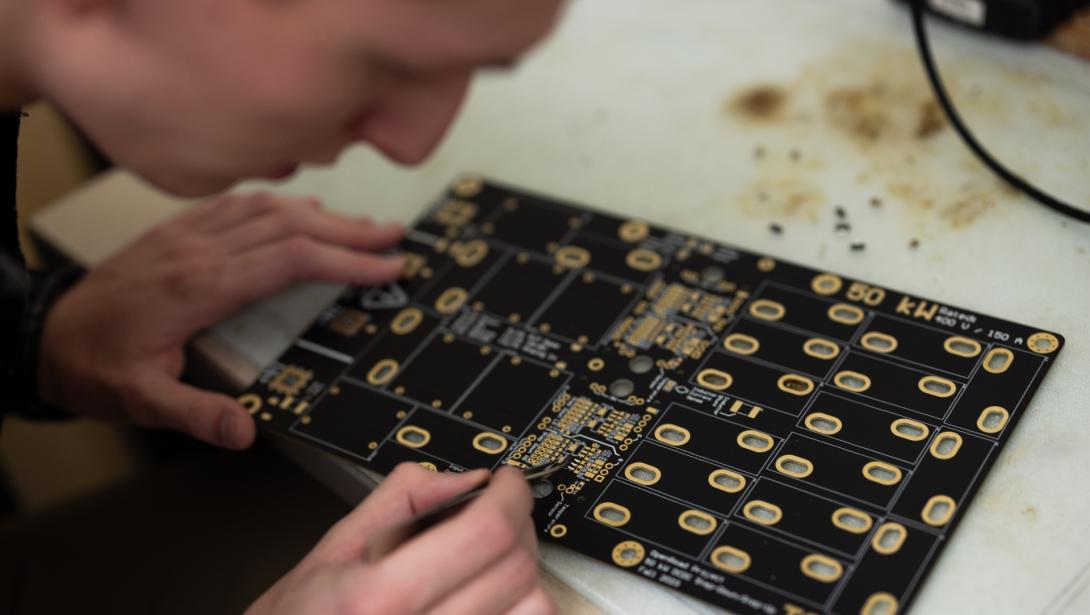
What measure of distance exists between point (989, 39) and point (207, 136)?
807mm

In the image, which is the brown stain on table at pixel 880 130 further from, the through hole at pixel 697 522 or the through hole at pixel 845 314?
the through hole at pixel 697 522

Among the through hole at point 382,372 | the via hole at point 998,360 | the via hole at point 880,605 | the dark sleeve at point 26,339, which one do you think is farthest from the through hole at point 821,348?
the dark sleeve at point 26,339

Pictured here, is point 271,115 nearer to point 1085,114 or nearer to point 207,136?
point 207,136

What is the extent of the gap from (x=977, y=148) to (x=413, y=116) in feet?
1.84

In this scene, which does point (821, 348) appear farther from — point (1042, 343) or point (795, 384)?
point (1042, 343)

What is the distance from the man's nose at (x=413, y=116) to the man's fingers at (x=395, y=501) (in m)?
0.22

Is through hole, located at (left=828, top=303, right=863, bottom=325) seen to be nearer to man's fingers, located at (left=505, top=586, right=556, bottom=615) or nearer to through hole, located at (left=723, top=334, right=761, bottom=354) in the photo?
through hole, located at (left=723, top=334, right=761, bottom=354)

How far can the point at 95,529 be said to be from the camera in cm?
110

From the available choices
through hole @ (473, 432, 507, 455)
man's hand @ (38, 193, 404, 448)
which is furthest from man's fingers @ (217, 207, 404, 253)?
through hole @ (473, 432, 507, 455)

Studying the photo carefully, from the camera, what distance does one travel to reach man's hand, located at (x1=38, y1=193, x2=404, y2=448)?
0.96 m

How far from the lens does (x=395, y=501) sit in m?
0.74

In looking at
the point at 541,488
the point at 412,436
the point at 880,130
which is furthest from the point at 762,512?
the point at 880,130

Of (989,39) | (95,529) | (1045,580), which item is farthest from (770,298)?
(95,529)

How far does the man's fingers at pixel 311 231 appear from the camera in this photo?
100 cm
